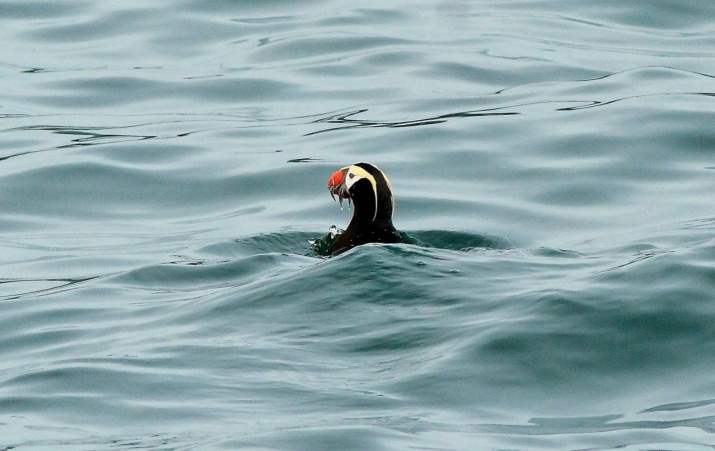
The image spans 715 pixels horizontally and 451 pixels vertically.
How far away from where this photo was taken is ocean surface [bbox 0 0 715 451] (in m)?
6.33

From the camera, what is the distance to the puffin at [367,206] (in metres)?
10.3

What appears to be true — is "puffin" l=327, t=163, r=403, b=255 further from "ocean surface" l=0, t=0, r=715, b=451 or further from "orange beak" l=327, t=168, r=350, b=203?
"ocean surface" l=0, t=0, r=715, b=451

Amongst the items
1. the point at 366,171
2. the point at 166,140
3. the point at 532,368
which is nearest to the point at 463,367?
the point at 532,368

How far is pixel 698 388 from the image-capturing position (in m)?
6.44

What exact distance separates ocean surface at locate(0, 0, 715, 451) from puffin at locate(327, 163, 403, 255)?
0.45m

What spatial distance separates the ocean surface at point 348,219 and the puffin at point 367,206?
1.48 ft

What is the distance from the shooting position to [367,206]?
1043cm

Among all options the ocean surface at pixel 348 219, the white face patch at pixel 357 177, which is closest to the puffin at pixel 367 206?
the white face patch at pixel 357 177

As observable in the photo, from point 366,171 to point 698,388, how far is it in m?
4.49

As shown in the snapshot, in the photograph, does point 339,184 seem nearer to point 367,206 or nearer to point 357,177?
point 357,177

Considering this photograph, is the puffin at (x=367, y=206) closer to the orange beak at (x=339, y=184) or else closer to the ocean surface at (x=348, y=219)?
the orange beak at (x=339, y=184)

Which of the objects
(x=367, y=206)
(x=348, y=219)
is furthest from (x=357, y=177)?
(x=348, y=219)

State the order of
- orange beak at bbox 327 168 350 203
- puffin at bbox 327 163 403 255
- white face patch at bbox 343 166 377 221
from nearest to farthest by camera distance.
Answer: puffin at bbox 327 163 403 255, white face patch at bbox 343 166 377 221, orange beak at bbox 327 168 350 203

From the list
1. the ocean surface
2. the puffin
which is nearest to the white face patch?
the puffin
